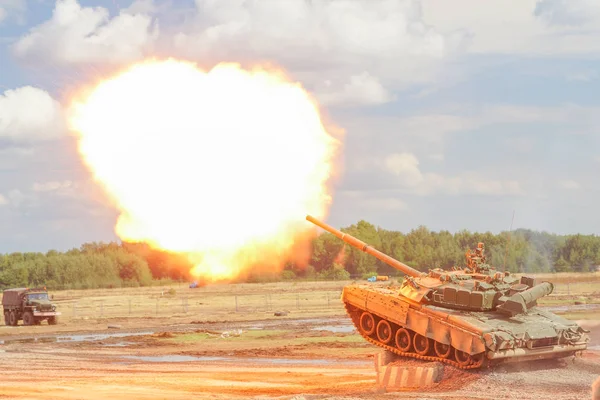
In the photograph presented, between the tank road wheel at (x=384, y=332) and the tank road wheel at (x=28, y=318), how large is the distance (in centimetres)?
3637

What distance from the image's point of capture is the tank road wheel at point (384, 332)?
96.2ft

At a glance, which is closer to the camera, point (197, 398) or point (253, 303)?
point (197, 398)

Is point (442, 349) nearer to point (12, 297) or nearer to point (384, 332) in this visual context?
point (384, 332)

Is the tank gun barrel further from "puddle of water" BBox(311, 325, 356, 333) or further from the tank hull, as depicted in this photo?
"puddle of water" BBox(311, 325, 356, 333)

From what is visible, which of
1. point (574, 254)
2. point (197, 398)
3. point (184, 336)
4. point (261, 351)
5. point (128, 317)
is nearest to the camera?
point (197, 398)

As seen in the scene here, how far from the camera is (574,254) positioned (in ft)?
310

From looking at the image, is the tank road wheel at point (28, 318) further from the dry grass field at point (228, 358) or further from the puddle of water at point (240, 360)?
the puddle of water at point (240, 360)

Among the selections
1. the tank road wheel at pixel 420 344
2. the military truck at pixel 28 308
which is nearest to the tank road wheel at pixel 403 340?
the tank road wheel at pixel 420 344

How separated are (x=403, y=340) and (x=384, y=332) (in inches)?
37.3

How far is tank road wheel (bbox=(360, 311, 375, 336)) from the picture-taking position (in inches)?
1184

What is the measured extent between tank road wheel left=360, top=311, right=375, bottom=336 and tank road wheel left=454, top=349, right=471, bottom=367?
358 centimetres

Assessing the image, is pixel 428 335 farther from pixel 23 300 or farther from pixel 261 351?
pixel 23 300

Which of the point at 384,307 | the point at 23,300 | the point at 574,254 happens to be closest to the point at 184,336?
the point at 23,300

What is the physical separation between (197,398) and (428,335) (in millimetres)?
6748
